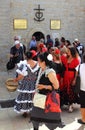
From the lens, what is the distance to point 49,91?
564 cm

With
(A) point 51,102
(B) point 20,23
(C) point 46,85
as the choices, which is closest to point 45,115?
(A) point 51,102

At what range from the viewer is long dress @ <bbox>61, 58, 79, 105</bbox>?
8328 millimetres

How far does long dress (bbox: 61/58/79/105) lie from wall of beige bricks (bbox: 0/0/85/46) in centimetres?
904

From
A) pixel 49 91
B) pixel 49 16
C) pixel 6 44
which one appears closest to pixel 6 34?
pixel 6 44

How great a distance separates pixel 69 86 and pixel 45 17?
10.5m

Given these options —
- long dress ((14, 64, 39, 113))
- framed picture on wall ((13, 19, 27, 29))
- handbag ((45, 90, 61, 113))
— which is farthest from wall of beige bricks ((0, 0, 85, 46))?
handbag ((45, 90, 61, 113))

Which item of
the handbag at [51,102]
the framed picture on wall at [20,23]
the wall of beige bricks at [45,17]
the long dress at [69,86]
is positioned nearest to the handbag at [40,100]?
the handbag at [51,102]

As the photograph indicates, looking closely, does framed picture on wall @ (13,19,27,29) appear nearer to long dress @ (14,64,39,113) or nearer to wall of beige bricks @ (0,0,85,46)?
wall of beige bricks @ (0,0,85,46)

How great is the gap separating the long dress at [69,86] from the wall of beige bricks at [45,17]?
9.04 meters

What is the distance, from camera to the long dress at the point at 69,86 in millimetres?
8328

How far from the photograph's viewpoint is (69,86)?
28.1 feet

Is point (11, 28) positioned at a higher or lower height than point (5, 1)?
lower

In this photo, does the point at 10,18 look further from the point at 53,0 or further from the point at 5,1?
the point at 53,0

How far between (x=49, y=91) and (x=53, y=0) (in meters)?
13.5
